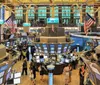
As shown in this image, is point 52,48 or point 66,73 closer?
point 66,73

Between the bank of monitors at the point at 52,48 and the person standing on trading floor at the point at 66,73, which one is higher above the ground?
the bank of monitors at the point at 52,48

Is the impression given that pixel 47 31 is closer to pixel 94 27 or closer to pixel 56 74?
pixel 56 74

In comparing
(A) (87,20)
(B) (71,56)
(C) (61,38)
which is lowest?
(B) (71,56)

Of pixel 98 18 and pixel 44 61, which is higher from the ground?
pixel 98 18

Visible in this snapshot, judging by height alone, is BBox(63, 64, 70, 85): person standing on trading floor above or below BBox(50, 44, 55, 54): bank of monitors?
below

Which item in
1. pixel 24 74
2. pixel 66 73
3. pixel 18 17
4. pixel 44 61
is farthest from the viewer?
pixel 18 17

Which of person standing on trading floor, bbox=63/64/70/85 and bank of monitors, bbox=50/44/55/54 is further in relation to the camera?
bank of monitors, bbox=50/44/55/54

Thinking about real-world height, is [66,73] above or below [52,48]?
below

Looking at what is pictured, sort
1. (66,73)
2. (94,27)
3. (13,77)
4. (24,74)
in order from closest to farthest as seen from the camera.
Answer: (13,77)
(66,73)
(24,74)
(94,27)

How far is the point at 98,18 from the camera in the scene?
3797 cm

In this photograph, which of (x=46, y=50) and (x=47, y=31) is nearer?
(x=46, y=50)

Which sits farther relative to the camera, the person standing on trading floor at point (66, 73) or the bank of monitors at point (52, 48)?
the bank of monitors at point (52, 48)

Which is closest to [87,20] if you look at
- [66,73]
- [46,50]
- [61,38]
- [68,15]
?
[61,38]

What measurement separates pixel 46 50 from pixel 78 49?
24.3 ft
